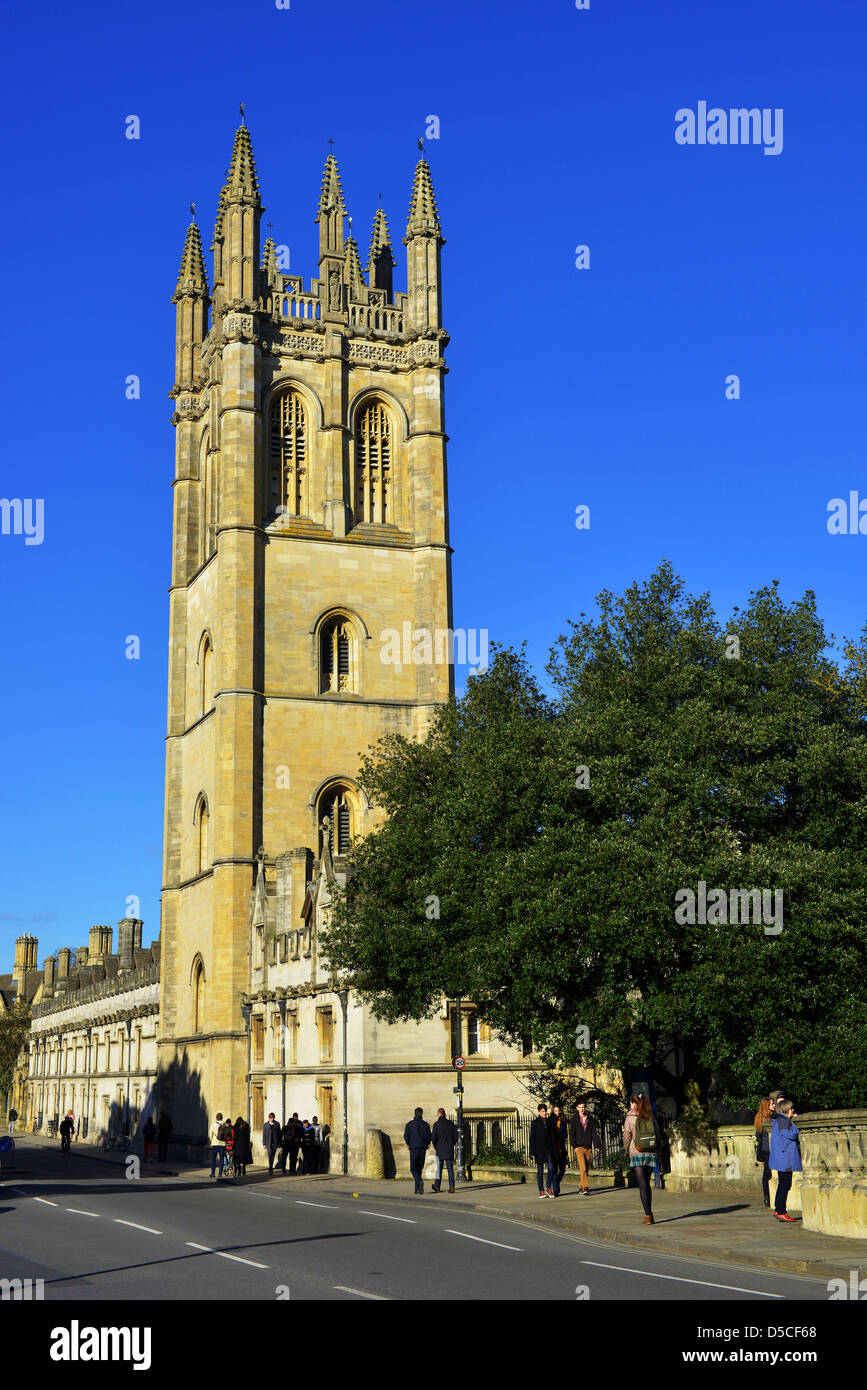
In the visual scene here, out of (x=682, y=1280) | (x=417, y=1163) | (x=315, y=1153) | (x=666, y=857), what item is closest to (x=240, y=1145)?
(x=315, y=1153)

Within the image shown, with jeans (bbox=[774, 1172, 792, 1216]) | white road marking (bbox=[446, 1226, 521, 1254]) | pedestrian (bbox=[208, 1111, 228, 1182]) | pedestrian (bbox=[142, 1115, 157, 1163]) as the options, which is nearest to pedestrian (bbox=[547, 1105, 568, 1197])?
white road marking (bbox=[446, 1226, 521, 1254])

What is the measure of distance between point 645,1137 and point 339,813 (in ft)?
113

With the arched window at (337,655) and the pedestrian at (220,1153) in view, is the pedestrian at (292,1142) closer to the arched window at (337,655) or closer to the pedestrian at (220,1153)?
the pedestrian at (220,1153)

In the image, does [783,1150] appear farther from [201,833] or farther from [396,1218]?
[201,833]

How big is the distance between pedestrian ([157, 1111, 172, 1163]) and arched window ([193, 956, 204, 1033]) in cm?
339

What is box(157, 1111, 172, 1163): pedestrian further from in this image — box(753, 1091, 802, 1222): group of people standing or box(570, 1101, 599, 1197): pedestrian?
box(753, 1091, 802, 1222): group of people standing

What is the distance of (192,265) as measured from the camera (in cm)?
6562

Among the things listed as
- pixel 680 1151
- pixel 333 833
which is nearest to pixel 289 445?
pixel 333 833

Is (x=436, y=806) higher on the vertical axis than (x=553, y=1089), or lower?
higher

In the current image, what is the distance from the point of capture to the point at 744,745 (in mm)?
26469

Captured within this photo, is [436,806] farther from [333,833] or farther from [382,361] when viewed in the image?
[382,361]

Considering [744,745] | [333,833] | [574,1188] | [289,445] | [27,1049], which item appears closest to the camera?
[744,745]

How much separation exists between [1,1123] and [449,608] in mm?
81542

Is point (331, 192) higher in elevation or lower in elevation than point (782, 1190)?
higher
